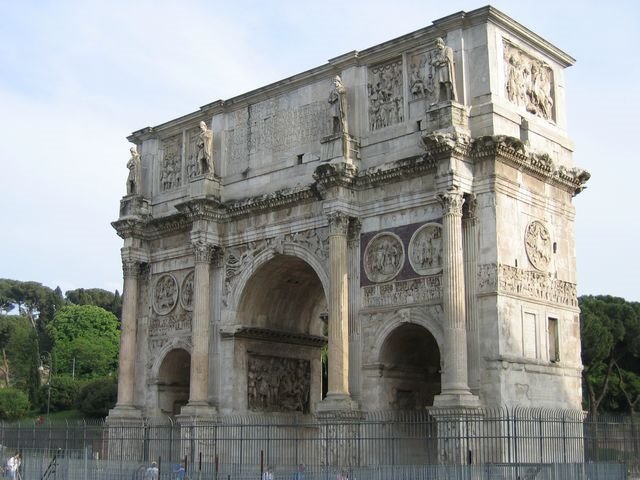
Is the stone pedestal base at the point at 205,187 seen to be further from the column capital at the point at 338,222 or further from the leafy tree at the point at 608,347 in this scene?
the leafy tree at the point at 608,347

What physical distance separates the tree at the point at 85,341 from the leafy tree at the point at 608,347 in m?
36.8

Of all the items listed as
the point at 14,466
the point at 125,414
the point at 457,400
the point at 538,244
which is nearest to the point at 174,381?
the point at 125,414

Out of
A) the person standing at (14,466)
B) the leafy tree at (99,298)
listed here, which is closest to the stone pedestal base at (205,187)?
the person standing at (14,466)

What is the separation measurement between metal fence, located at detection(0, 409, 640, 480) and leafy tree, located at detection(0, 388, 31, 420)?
94.6 ft

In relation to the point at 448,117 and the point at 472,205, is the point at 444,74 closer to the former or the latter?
the point at 448,117

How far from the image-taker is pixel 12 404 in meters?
55.0

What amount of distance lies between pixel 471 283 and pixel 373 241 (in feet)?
10.3

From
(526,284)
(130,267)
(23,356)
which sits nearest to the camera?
(526,284)

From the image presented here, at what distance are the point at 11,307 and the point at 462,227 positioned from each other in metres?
87.9

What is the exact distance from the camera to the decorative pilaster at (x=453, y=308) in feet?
65.6

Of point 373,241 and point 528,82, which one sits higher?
point 528,82

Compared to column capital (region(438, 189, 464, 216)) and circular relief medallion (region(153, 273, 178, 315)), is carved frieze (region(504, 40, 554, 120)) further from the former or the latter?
circular relief medallion (region(153, 273, 178, 315))

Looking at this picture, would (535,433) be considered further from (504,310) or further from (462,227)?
(462,227)

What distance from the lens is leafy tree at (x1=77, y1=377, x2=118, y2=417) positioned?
50.4 metres
